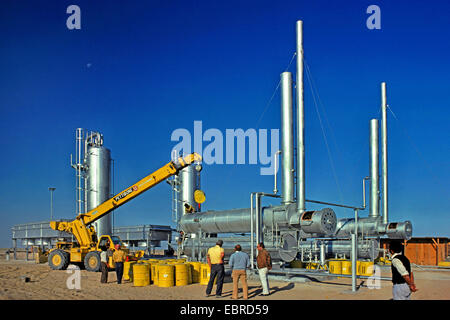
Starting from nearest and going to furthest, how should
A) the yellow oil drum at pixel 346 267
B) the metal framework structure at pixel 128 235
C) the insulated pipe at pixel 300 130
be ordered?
the yellow oil drum at pixel 346 267 → the insulated pipe at pixel 300 130 → the metal framework structure at pixel 128 235

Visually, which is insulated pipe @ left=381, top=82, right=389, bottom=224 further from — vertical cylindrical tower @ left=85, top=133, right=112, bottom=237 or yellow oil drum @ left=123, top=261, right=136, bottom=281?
yellow oil drum @ left=123, top=261, right=136, bottom=281

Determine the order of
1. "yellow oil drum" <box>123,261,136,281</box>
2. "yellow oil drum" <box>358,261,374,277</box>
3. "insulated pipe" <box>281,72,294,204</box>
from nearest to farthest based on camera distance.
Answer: "yellow oil drum" <box>123,261,136,281</box>
"yellow oil drum" <box>358,261,374,277</box>
"insulated pipe" <box>281,72,294,204</box>

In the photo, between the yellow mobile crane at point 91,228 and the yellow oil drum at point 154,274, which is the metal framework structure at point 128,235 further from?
the yellow oil drum at point 154,274

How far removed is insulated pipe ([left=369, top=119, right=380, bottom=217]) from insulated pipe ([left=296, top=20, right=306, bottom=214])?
39.1 ft

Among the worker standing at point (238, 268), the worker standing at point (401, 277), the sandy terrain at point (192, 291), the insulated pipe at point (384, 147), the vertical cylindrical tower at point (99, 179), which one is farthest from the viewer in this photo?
the insulated pipe at point (384, 147)

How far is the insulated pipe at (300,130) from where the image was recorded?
20547mm

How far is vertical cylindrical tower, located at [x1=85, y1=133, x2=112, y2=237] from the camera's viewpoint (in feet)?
98.5

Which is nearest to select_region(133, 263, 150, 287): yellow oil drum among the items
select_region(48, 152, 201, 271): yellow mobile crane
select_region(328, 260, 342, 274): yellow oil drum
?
select_region(48, 152, 201, 271): yellow mobile crane

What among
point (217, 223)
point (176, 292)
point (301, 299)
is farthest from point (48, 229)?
point (301, 299)

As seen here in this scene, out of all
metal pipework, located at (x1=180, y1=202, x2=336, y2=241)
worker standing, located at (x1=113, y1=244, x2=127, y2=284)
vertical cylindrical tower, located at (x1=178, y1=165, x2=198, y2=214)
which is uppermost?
vertical cylindrical tower, located at (x1=178, y1=165, x2=198, y2=214)

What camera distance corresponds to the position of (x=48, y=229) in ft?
117

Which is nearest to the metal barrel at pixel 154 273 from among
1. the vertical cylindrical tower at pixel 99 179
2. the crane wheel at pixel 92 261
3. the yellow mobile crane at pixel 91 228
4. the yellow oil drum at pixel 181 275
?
the yellow oil drum at pixel 181 275

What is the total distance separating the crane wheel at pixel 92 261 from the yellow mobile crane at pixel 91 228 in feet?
0.16
